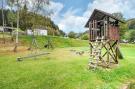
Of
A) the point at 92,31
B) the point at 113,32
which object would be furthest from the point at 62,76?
the point at 113,32

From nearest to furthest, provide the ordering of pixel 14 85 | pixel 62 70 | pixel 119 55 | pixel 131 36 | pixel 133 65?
pixel 14 85 → pixel 62 70 → pixel 133 65 → pixel 119 55 → pixel 131 36

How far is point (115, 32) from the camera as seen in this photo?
3700 centimetres

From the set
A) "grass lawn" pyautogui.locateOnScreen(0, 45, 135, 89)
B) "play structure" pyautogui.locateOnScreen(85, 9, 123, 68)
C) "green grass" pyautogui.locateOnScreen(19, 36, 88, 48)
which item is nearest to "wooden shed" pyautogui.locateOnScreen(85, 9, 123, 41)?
"play structure" pyautogui.locateOnScreen(85, 9, 123, 68)

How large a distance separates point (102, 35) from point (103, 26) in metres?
1.23

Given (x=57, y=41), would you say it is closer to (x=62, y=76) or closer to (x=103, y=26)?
(x=103, y=26)

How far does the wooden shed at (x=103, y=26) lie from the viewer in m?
35.1

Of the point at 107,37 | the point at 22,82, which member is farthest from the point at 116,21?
the point at 22,82

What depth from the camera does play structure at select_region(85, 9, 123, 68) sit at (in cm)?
3386

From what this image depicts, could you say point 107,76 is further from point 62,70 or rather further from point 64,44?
point 64,44

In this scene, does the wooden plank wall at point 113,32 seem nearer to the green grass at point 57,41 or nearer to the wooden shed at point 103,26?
the wooden shed at point 103,26

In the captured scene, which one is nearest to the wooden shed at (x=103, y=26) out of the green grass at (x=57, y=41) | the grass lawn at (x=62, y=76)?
the grass lawn at (x=62, y=76)

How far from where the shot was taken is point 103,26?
36781 millimetres

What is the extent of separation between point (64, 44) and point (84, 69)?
2001 inches

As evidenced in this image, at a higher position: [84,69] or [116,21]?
[116,21]
